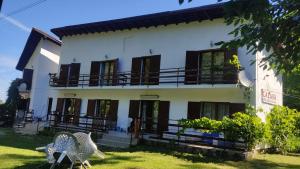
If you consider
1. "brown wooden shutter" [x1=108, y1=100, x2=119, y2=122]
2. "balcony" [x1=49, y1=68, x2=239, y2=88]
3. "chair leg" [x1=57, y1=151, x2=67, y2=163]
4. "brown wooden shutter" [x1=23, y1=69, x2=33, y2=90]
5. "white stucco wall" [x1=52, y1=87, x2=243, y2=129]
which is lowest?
"chair leg" [x1=57, y1=151, x2=67, y2=163]

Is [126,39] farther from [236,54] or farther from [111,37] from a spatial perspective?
[236,54]

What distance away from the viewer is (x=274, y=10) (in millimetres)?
5098

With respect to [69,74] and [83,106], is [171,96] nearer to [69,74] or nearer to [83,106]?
[83,106]

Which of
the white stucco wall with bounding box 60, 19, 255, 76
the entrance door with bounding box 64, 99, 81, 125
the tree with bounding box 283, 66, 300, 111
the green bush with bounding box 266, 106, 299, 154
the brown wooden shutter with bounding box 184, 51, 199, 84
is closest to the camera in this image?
the green bush with bounding box 266, 106, 299, 154

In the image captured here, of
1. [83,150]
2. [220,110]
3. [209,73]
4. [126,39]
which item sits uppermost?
[126,39]

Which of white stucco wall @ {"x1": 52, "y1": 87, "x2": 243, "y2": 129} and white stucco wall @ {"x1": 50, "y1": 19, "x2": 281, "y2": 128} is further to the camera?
white stucco wall @ {"x1": 50, "y1": 19, "x2": 281, "y2": 128}

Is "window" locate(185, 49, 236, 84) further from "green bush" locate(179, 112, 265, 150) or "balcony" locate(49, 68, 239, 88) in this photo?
"green bush" locate(179, 112, 265, 150)

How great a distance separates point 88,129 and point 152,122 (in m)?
3.63

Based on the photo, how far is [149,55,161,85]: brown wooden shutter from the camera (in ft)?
60.8

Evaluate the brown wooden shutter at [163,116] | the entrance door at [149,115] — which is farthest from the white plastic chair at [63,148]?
the entrance door at [149,115]

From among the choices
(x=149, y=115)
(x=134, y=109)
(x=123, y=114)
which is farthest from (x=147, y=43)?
(x=123, y=114)

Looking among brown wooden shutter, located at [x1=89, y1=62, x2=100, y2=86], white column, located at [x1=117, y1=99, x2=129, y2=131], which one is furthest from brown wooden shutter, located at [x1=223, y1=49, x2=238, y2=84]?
brown wooden shutter, located at [x1=89, y1=62, x2=100, y2=86]

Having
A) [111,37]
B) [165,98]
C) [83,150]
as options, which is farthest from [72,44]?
[83,150]

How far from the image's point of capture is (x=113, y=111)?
20312 millimetres
